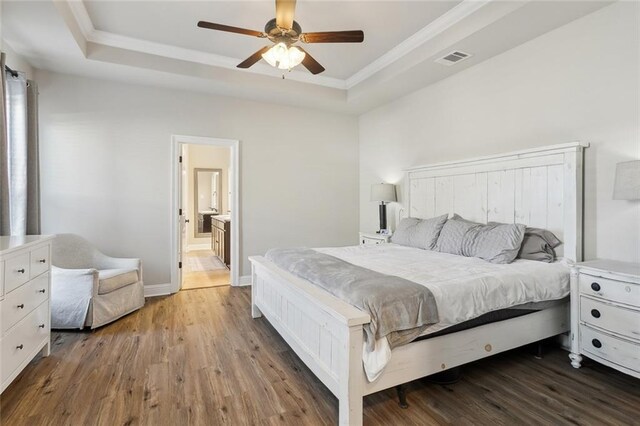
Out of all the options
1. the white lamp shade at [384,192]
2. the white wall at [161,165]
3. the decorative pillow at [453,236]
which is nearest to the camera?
the decorative pillow at [453,236]

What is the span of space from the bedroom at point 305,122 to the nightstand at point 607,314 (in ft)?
1.49

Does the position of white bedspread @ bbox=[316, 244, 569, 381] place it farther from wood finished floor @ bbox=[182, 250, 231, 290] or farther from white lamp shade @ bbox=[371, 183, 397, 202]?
wood finished floor @ bbox=[182, 250, 231, 290]

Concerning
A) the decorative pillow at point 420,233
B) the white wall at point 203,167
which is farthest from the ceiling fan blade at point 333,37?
the white wall at point 203,167

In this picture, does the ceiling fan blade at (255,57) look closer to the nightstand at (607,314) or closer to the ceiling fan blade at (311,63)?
the ceiling fan blade at (311,63)

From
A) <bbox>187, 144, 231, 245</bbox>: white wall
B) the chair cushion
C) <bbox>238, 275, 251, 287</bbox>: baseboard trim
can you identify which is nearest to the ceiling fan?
the chair cushion

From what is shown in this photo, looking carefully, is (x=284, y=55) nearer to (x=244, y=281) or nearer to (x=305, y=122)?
(x=305, y=122)

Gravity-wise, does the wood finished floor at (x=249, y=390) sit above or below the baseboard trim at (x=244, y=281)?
below

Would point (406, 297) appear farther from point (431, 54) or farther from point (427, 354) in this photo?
point (431, 54)

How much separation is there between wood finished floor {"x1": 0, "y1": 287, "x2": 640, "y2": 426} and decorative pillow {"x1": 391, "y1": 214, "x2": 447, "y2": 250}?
1222 mm

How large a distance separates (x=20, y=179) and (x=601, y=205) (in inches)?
197

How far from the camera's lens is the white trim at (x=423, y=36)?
9.28 feet

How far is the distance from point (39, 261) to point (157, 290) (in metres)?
1.97

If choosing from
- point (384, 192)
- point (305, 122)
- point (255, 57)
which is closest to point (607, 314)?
point (384, 192)

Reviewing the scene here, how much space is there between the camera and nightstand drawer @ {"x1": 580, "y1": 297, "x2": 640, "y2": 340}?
201 cm
